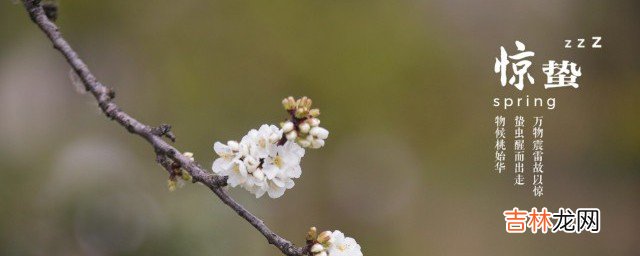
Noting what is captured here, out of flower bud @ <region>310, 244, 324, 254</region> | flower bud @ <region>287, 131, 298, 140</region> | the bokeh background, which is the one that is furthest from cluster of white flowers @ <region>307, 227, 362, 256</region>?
the bokeh background

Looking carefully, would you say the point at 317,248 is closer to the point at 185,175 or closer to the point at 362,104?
the point at 185,175

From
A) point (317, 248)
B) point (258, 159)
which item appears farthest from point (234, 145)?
point (317, 248)

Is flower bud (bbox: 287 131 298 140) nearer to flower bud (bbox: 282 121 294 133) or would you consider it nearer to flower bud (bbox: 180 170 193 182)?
flower bud (bbox: 282 121 294 133)

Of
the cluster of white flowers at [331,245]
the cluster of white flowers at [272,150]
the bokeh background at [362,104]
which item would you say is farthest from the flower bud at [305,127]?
the bokeh background at [362,104]

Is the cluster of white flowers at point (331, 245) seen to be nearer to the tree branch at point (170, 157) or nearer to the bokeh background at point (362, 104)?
the tree branch at point (170, 157)

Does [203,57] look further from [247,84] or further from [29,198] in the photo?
[29,198]

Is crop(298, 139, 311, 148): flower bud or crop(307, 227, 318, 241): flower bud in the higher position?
crop(298, 139, 311, 148): flower bud

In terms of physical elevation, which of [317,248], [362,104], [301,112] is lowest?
[317,248]
